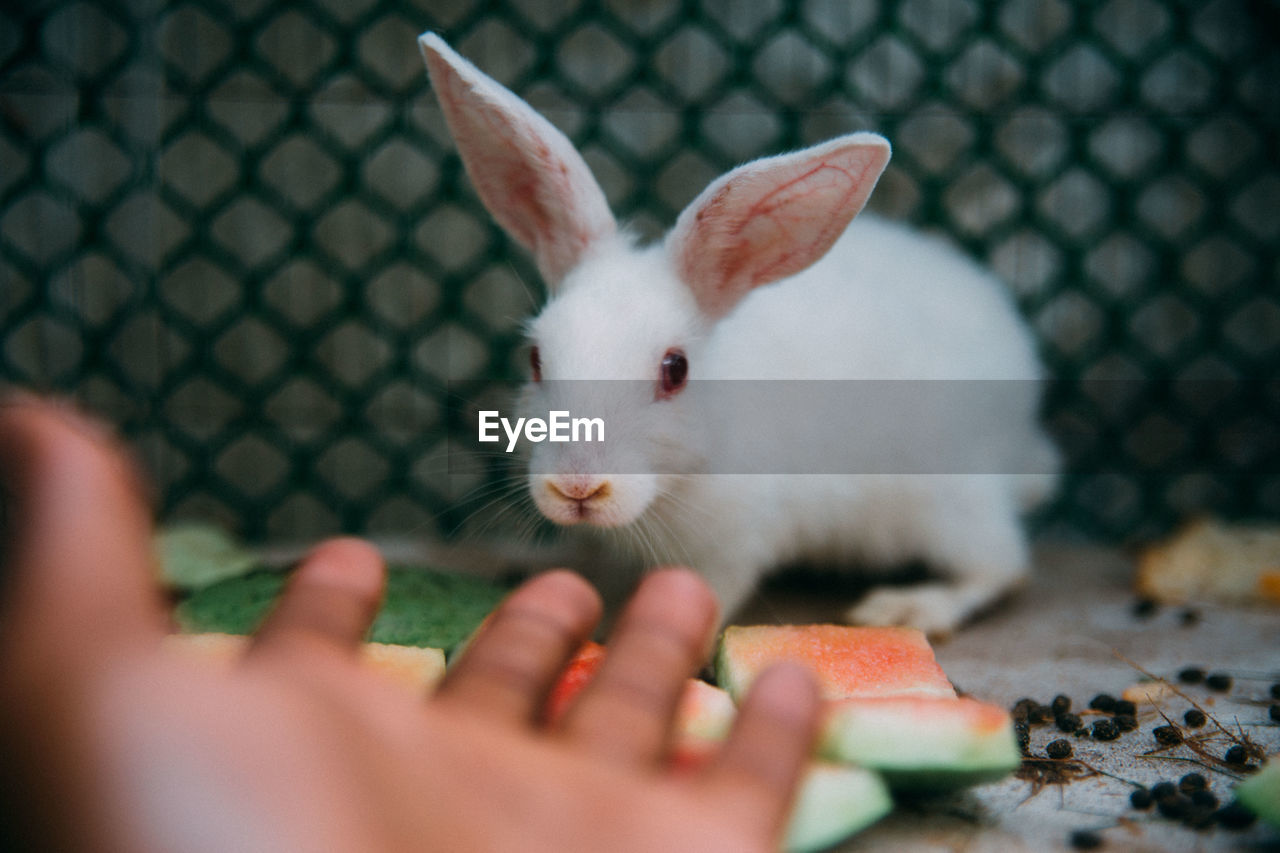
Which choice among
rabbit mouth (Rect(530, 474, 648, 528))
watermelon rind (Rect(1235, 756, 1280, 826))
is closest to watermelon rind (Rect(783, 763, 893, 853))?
watermelon rind (Rect(1235, 756, 1280, 826))

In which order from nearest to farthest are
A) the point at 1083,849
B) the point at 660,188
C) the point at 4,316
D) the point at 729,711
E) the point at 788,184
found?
1. the point at 1083,849
2. the point at 729,711
3. the point at 788,184
4. the point at 4,316
5. the point at 660,188

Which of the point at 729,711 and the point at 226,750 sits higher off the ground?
the point at 226,750

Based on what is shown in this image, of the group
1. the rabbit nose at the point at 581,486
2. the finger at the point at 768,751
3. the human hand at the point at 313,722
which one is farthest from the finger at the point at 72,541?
the rabbit nose at the point at 581,486

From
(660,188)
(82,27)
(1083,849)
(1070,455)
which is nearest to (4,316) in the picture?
(82,27)

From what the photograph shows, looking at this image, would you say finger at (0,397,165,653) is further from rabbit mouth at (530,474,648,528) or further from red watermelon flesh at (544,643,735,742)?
rabbit mouth at (530,474,648,528)

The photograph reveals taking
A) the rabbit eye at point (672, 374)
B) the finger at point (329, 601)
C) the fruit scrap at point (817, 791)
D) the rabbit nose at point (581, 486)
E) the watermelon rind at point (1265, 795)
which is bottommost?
the watermelon rind at point (1265, 795)

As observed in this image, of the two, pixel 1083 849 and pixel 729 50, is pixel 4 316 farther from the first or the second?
pixel 1083 849

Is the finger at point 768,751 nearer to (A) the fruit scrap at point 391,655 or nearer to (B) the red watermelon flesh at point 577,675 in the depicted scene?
(B) the red watermelon flesh at point 577,675
